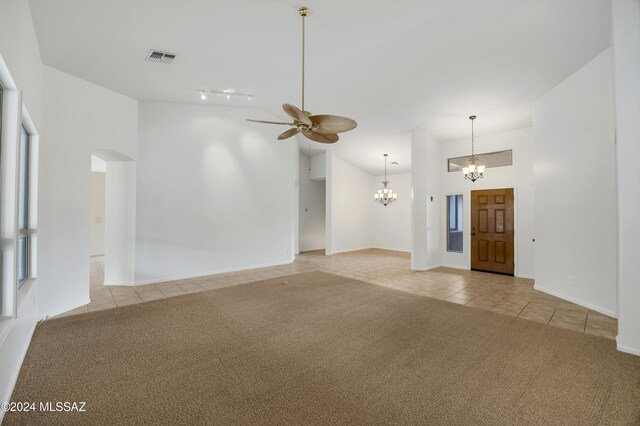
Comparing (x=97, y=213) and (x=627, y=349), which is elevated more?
(x=97, y=213)

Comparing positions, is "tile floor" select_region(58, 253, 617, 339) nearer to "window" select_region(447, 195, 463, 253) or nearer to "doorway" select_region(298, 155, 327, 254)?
"window" select_region(447, 195, 463, 253)

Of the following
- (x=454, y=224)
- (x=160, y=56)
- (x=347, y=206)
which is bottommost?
(x=454, y=224)

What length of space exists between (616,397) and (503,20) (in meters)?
4.08

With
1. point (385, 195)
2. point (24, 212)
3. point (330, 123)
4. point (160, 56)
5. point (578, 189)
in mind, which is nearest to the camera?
point (330, 123)

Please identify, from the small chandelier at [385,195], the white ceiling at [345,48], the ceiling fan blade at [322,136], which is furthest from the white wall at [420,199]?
the ceiling fan blade at [322,136]

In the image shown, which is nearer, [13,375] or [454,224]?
[13,375]

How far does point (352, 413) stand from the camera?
6.29ft

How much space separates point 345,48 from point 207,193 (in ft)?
13.7

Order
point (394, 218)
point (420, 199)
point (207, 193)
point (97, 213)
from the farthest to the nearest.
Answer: point (394, 218) < point (97, 213) < point (420, 199) < point (207, 193)

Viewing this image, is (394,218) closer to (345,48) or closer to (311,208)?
(311,208)

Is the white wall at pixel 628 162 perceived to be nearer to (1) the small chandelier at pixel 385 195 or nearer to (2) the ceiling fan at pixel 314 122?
(2) the ceiling fan at pixel 314 122

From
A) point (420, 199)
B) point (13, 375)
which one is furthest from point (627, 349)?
point (13, 375)

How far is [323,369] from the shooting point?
2.48 metres

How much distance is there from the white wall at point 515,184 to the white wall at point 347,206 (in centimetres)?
391
